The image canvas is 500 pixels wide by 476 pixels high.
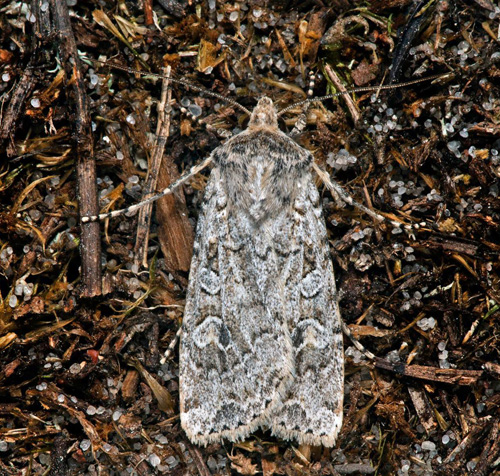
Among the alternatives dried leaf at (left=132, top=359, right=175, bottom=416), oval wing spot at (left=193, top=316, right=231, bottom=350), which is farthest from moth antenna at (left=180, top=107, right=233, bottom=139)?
dried leaf at (left=132, top=359, right=175, bottom=416)

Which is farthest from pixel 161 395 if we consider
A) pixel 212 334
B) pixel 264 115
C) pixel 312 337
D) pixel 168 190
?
pixel 264 115

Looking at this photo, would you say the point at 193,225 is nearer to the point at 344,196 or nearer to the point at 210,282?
the point at 210,282

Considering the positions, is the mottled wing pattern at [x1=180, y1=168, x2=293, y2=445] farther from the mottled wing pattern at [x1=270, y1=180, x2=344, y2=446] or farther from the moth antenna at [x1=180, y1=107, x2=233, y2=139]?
the moth antenna at [x1=180, y1=107, x2=233, y2=139]

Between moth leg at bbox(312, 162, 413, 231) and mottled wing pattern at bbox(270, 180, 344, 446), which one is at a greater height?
moth leg at bbox(312, 162, 413, 231)

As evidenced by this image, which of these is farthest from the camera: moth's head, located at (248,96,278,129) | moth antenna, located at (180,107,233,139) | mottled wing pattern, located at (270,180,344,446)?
moth antenna, located at (180,107,233,139)

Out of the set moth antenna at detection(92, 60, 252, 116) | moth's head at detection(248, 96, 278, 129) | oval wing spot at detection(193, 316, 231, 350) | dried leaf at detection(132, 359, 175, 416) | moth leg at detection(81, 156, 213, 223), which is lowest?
dried leaf at detection(132, 359, 175, 416)

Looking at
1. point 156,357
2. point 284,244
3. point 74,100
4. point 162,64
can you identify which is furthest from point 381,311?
point 74,100

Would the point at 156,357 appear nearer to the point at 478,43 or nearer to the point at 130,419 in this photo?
the point at 130,419

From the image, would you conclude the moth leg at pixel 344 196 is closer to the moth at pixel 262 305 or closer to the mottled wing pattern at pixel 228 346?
the moth at pixel 262 305
